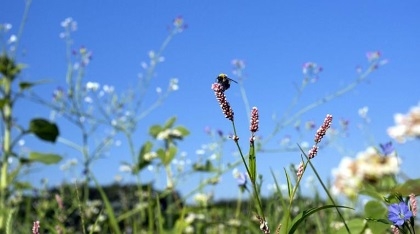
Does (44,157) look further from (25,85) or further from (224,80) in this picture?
(224,80)

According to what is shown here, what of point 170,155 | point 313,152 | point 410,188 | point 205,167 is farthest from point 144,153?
point 313,152

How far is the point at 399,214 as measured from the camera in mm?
1013

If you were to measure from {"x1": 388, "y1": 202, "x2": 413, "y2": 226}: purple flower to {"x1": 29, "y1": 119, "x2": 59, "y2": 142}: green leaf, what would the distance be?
2248 millimetres

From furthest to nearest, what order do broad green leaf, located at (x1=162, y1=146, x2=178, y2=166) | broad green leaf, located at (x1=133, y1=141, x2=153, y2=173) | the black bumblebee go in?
broad green leaf, located at (x1=162, y1=146, x2=178, y2=166)
broad green leaf, located at (x1=133, y1=141, x2=153, y2=173)
the black bumblebee

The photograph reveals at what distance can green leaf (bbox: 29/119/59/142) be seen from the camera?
2992 mm

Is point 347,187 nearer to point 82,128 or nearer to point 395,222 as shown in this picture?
point 82,128

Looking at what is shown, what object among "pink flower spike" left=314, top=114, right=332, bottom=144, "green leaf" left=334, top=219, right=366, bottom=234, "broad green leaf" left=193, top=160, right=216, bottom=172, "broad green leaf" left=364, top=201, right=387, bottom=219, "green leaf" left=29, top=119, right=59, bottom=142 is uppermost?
"green leaf" left=29, top=119, right=59, bottom=142

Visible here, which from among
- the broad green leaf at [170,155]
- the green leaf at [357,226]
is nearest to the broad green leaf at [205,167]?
the broad green leaf at [170,155]

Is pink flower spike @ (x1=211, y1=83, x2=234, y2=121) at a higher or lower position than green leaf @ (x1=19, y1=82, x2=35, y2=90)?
lower

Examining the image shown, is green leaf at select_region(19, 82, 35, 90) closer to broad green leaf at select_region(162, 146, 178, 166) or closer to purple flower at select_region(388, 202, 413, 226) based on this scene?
broad green leaf at select_region(162, 146, 178, 166)

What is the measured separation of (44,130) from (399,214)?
7.52 feet

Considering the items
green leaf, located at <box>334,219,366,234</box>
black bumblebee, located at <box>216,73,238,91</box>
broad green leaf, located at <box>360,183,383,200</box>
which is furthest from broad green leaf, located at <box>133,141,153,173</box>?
black bumblebee, located at <box>216,73,238,91</box>

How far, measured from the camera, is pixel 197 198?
4.03 meters

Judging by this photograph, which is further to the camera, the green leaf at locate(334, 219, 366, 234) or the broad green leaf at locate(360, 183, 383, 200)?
the green leaf at locate(334, 219, 366, 234)
